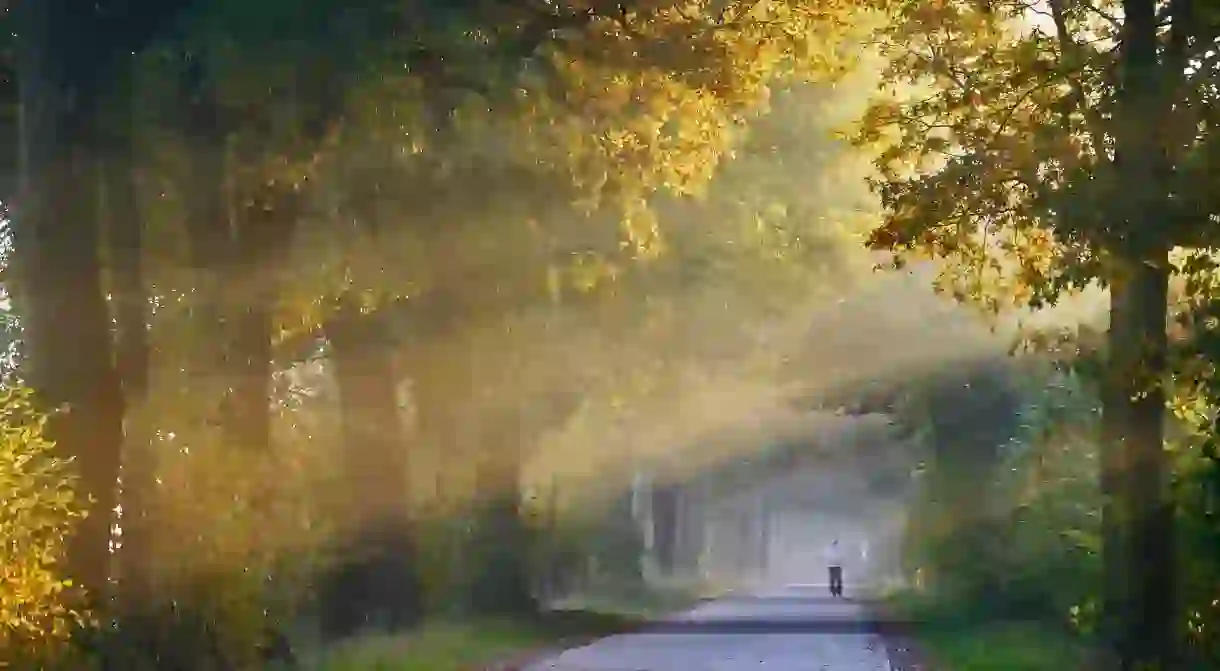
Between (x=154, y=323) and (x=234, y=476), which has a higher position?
(x=154, y=323)

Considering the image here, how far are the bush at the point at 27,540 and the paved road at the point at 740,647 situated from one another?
11.4 meters

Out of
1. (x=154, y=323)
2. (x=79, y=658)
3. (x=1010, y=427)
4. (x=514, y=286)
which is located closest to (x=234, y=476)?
(x=79, y=658)

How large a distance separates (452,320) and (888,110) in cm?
1518

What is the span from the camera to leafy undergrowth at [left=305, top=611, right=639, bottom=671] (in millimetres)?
21547

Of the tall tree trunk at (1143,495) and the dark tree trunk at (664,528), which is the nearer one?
the tall tree trunk at (1143,495)

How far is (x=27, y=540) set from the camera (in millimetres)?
11945

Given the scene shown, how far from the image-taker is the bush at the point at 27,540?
11508mm

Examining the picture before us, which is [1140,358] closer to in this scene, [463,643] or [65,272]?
[65,272]

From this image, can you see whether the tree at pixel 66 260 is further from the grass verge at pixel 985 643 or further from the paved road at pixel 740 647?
the grass verge at pixel 985 643

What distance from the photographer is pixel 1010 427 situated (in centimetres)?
3650

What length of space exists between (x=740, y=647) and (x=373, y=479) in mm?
6523

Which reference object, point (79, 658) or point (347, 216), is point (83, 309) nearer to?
point (79, 658)

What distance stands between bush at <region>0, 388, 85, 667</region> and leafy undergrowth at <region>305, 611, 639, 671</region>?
7381mm

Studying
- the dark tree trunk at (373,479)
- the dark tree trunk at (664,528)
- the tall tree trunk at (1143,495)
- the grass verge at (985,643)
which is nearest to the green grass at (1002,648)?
the grass verge at (985,643)
